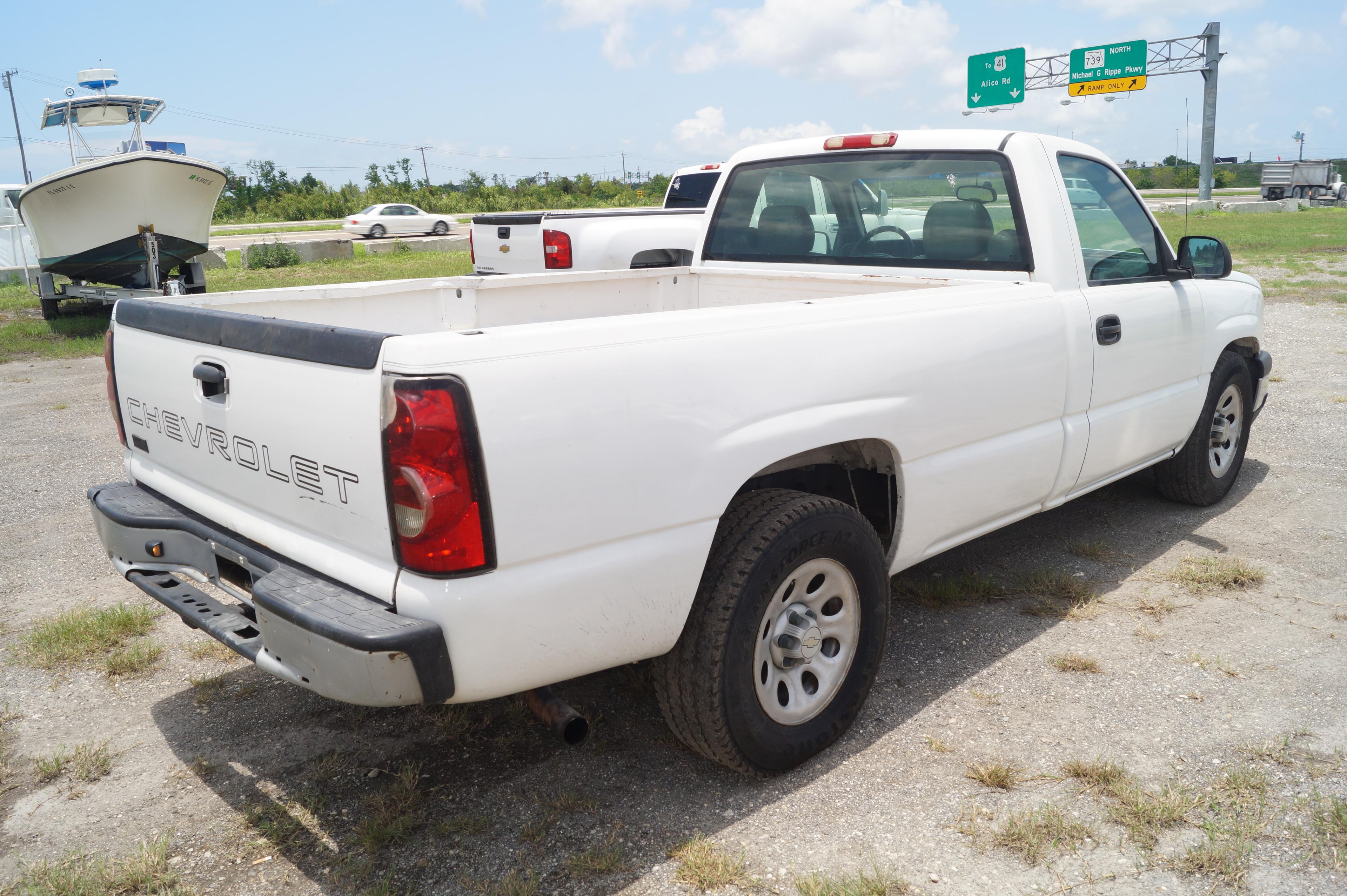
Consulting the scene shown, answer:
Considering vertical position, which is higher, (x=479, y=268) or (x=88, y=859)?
(x=479, y=268)

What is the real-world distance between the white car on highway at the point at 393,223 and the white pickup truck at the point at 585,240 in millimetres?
24016

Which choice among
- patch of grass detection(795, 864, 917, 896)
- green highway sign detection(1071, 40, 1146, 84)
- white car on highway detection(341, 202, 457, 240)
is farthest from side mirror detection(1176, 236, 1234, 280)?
green highway sign detection(1071, 40, 1146, 84)

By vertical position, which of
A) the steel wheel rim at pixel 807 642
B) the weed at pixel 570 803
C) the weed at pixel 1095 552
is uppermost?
the steel wheel rim at pixel 807 642

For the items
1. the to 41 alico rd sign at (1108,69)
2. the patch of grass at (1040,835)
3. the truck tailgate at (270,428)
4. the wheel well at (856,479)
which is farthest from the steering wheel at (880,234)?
the to 41 alico rd sign at (1108,69)

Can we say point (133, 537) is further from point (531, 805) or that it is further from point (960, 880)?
point (960, 880)

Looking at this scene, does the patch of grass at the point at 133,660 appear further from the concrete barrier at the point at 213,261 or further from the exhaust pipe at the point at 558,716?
the concrete barrier at the point at 213,261

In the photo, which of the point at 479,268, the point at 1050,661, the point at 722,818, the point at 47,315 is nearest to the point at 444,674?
the point at 722,818

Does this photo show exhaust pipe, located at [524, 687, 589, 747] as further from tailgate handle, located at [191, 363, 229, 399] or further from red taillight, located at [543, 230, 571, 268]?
red taillight, located at [543, 230, 571, 268]

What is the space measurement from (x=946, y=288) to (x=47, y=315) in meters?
14.5

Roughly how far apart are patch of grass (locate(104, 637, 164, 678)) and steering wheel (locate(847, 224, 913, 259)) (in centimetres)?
328

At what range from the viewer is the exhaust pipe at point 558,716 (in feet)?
8.13

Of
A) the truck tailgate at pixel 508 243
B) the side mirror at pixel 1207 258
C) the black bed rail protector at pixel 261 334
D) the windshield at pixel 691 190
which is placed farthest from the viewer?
the windshield at pixel 691 190

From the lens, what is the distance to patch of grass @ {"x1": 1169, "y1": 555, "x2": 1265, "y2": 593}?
4.22 m

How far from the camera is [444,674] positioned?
216 centimetres
